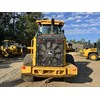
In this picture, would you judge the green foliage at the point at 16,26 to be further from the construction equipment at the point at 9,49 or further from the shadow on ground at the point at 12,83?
the shadow on ground at the point at 12,83

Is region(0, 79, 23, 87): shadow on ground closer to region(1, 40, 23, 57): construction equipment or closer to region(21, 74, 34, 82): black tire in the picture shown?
region(21, 74, 34, 82): black tire

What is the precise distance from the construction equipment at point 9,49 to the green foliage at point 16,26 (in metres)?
2.21

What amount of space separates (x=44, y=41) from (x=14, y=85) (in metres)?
2.03

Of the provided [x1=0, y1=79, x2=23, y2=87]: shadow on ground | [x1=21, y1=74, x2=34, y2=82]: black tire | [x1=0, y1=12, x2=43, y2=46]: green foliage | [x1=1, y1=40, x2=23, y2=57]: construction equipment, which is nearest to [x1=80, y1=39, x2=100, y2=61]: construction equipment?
[x1=1, y1=40, x2=23, y2=57]: construction equipment

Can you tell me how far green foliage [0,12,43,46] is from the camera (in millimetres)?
33209

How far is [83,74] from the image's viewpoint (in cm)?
1315

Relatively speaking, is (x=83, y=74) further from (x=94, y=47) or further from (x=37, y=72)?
(x=94, y=47)

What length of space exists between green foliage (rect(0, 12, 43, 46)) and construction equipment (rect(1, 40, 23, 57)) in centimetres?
221

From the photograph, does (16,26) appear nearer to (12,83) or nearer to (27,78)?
(27,78)

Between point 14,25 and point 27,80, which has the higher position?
point 14,25

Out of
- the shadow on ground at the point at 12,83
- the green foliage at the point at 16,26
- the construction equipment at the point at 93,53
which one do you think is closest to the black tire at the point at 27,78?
the shadow on ground at the point at 12,83

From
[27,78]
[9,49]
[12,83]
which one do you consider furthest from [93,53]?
[12,83]
